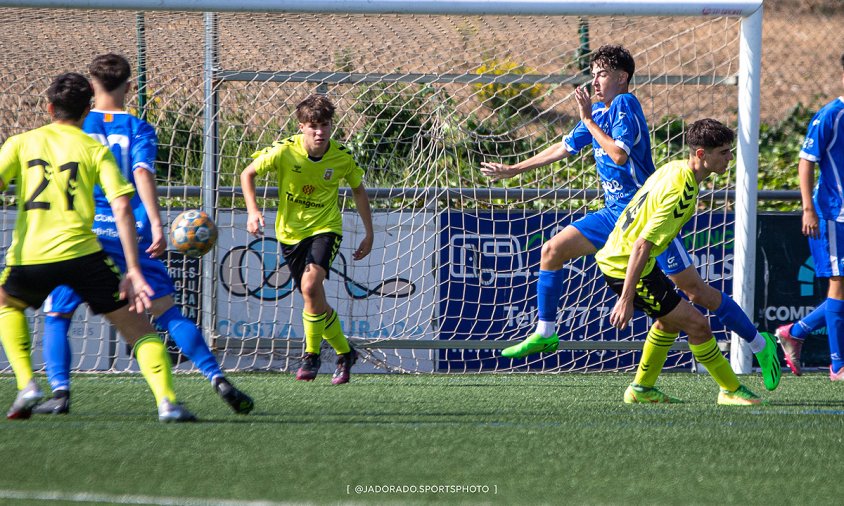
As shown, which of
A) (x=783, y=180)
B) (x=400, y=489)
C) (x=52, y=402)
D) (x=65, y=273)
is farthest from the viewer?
(x=783, y=180)

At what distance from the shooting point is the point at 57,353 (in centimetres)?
460

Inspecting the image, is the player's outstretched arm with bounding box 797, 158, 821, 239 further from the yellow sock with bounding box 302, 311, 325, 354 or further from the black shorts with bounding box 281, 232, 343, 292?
the yellow sock with bounding box 302, 311, 325, 354

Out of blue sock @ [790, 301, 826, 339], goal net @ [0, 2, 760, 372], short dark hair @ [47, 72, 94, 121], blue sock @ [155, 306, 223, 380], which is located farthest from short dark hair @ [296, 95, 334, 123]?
blue sock @ [790, 301, 826, 339]

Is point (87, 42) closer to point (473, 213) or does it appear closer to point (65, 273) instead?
point (473, 213)

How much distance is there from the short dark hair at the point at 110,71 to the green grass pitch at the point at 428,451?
1442 mm

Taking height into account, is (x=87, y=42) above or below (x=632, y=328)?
→ above

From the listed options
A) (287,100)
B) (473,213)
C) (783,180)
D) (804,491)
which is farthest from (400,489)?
(783,180)

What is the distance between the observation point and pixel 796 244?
7.48 meters

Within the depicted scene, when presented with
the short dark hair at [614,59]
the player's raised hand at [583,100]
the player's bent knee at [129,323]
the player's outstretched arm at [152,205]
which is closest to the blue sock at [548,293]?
the player's raised hand at [583,100]

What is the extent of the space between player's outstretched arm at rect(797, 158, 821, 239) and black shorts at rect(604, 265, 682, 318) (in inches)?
65.4

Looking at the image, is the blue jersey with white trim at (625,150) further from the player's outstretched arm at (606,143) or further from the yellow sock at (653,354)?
the yellow sock at (653,354)

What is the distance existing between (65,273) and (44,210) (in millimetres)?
256

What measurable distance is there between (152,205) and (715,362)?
2.67m

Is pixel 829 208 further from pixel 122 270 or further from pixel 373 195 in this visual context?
pixel 122 270
